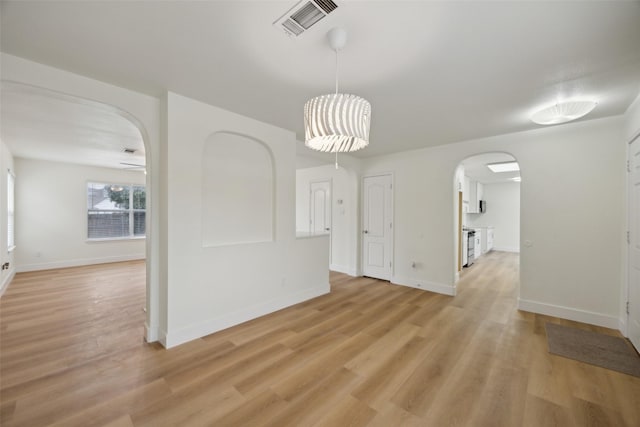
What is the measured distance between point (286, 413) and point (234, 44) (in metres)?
2.71

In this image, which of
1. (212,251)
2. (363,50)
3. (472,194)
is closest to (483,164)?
(472,194)

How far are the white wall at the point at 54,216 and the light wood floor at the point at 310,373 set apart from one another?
2909 mm

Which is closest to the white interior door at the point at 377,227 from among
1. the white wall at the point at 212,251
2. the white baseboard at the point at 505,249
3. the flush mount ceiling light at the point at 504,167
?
the white wall at the point at 212,251

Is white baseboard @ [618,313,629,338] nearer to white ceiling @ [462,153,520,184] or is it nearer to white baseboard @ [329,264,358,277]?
white ceiling @ [462,153,520,184]

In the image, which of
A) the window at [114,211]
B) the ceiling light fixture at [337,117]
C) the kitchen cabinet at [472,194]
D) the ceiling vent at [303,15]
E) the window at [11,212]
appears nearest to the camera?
the ceiling vent at [303,15]

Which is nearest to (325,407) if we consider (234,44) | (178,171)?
(178,171)

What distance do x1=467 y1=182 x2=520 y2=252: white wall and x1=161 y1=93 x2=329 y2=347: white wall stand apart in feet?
26.4

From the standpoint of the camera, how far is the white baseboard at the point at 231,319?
8.73 ft

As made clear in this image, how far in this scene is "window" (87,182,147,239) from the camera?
6640mm

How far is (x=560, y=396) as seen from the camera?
1969 millimetres

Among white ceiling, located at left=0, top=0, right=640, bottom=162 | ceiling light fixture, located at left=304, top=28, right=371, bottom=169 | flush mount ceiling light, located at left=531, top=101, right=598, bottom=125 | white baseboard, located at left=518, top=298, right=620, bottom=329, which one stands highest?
white ceiling, located at left=0, top=0, right=640, bottom=162

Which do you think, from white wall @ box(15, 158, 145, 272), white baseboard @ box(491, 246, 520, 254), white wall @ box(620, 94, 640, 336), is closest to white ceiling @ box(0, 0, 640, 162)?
white wall @ box(620, 94, 640, 336)

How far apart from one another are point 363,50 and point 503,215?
972 centimetres

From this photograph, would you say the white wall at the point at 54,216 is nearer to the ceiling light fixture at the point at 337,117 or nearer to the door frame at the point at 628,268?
the ceiling light fixture at the point at 337,117
